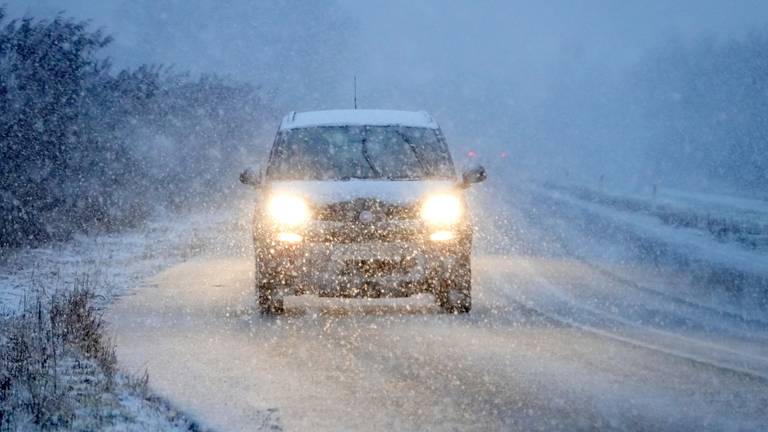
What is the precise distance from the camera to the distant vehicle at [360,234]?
1016cm

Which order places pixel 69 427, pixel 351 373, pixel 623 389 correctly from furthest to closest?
pixel 351 373 → pixel 623 389 → pixel 69 427

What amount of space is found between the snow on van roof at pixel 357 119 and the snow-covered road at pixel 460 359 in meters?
1.98

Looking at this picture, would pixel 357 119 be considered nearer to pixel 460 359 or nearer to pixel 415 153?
pixel 415 153

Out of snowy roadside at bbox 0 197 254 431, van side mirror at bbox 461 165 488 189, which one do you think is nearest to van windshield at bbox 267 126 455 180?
van side mirror at bbox 461 165 488 189

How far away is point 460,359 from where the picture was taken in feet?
26.4

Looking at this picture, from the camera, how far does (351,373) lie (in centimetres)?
750

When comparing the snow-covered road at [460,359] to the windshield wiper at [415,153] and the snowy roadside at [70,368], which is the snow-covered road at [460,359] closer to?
the snowy roadside at [70,368]

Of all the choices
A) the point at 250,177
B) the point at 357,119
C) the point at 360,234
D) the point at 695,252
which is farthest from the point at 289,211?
the point at 695,252

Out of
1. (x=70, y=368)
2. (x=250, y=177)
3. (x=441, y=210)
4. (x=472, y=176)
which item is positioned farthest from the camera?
(x=472, y=176)

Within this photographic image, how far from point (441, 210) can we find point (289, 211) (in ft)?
4.85

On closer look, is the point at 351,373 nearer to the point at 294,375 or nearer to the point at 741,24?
the point at 294,375

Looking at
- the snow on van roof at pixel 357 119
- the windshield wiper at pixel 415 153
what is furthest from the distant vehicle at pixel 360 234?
the snow on van roof at pixel 357 119

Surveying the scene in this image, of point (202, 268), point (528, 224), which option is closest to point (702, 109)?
point (528, 224)

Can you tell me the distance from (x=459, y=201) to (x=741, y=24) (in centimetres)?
7300
